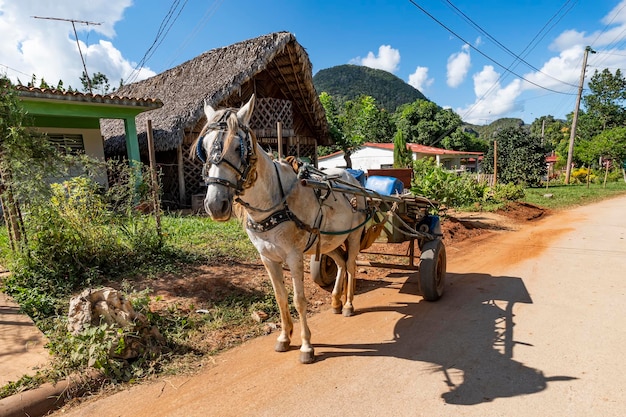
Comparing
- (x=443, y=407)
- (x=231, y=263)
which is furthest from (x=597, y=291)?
(x=231, y=263)

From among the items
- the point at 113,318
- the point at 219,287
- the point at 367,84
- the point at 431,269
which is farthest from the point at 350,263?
the point at 367,84

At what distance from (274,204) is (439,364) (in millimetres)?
1988

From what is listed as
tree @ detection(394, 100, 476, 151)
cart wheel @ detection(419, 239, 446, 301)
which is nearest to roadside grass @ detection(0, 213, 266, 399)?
cart wheel @ detection(419, 239, 446, 301)

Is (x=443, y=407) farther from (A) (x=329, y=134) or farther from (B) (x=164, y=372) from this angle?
(A) (x=329, y=134)

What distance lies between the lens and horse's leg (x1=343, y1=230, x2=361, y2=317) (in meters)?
4.10

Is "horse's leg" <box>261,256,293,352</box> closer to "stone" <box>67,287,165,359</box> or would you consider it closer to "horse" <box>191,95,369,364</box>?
"horse" <box>191,95,369,364</box>

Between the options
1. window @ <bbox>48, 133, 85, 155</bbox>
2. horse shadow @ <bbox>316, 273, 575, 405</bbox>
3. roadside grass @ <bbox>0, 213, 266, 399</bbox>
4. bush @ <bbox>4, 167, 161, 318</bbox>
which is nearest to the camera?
horse shadow @ <bbox>316, 273, 575, 405</bbox>

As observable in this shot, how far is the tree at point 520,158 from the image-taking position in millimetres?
20891

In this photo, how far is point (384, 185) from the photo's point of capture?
4.94 meters

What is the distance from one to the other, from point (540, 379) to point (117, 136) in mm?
13724

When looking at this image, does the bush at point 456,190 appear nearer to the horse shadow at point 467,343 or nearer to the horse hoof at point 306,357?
the horse shadow at point 467,343

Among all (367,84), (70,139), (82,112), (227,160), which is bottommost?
(227,160)

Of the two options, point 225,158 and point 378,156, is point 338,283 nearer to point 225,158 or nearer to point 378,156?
point 225,158

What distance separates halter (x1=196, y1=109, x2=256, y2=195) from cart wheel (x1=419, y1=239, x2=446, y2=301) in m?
2.62
